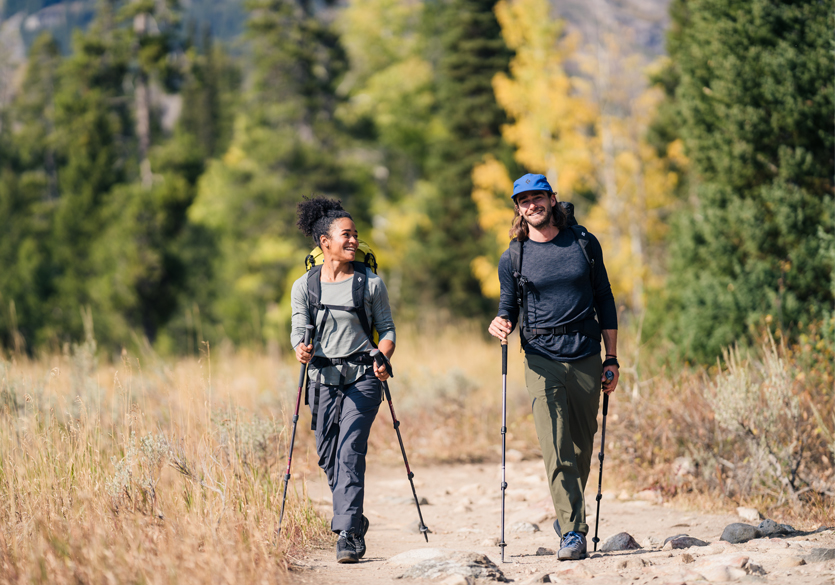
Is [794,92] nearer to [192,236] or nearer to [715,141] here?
[715,141]

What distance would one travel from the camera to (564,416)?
4551 millimetres

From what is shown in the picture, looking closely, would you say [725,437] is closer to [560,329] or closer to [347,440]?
[560,329]

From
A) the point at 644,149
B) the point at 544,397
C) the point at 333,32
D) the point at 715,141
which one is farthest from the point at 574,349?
the point at 333,32

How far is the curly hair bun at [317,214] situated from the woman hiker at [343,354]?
0.06 metres

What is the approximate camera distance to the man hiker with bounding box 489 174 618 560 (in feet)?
14.8

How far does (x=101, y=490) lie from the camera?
434 cm

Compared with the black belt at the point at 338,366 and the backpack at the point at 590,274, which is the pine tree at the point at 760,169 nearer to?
the backpack at the point at 590,274

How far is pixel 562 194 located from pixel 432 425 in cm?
935

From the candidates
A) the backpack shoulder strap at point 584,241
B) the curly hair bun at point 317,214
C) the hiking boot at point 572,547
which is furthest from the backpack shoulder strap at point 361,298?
the hiking boot at point 572,547

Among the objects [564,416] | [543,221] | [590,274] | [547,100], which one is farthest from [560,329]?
[547,100]

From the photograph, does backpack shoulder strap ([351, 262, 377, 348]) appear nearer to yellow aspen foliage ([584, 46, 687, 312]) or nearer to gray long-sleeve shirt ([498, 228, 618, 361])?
gray long-sleeve shirt ([498, 228, 618, 361])

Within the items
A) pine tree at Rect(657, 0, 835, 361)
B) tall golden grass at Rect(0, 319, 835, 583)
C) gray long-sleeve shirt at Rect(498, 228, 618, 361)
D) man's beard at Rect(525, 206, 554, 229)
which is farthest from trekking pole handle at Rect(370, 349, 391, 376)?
pine tree at Rect(657, 0, 835, 361)

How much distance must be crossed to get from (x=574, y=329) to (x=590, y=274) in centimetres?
34

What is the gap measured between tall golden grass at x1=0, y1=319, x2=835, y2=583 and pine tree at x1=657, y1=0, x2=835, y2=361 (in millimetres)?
672
